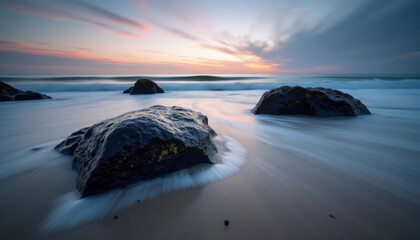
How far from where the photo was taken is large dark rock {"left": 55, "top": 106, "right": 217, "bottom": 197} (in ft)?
4.70

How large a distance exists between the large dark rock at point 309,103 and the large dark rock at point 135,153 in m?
3.21

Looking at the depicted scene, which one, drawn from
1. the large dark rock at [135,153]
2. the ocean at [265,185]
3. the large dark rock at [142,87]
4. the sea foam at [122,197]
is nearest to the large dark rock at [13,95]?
the large dark rock at [142,87]

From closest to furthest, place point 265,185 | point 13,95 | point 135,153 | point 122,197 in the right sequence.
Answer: point 122,197 → point 135,153 → point 265,185 → point 13,95

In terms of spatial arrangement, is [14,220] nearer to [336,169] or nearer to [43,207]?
[43,207]

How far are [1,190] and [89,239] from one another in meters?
1.08

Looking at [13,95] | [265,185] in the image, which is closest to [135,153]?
[265,185]

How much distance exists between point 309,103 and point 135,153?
13.5ft

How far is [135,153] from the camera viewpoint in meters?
1.52

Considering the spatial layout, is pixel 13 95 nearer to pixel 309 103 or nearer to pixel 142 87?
pixel 142 87

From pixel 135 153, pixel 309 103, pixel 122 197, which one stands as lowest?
pixel 122 197

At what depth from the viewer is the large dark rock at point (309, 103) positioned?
14.6 ft

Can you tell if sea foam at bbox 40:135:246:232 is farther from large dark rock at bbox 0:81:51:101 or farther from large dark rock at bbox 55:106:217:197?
large dark rock at bbox 0:81:51:101

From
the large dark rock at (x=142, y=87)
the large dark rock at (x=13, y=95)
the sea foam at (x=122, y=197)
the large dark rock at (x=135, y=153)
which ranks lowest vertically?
the large dark rock at (x=13, y=95)

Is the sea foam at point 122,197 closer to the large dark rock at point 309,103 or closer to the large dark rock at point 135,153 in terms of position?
the large dark rock at point 135,153
